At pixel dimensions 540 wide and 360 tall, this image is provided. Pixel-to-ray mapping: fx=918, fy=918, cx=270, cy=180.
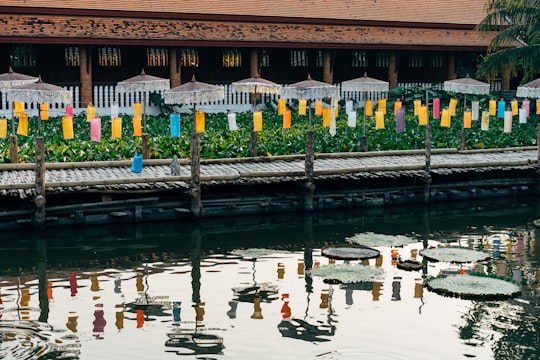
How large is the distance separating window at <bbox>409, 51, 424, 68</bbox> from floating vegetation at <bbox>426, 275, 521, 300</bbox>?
26.3 metres

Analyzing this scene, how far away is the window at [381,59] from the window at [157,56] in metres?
10.1

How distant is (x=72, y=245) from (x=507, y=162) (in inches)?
505

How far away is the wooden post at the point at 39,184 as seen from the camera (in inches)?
805

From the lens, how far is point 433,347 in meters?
14.0

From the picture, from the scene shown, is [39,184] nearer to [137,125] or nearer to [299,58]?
[137,125]

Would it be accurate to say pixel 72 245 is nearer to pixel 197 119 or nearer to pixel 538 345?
pixel 197 119

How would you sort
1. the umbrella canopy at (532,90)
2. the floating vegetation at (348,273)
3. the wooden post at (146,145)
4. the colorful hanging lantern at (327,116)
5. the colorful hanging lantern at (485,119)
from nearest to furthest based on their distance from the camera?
the floating vegetation at (348,273) < the wooden post at (146,145) < the colorful hanging lantern at (327,116) < the umbrella canopy at (532,90) < the colorful hanging lantern at (485,119)

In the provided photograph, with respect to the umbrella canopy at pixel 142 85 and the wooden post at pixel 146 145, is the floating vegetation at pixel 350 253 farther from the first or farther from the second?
the umbrella canopy at pixel 142 85

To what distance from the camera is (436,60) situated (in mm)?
43406

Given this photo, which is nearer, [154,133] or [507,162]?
[507,162]

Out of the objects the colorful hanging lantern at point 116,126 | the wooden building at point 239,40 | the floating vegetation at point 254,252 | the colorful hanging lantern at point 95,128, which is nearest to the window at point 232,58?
the wooden building at point 239,40

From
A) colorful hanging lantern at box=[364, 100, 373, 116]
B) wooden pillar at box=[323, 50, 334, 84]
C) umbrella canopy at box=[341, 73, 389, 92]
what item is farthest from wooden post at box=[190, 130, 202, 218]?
wooden pillar at box=[323, 50, 334, 84]

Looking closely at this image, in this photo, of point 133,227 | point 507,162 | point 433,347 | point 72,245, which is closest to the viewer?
point 433,347

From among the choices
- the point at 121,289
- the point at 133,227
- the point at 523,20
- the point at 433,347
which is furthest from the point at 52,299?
the point at 523,20
